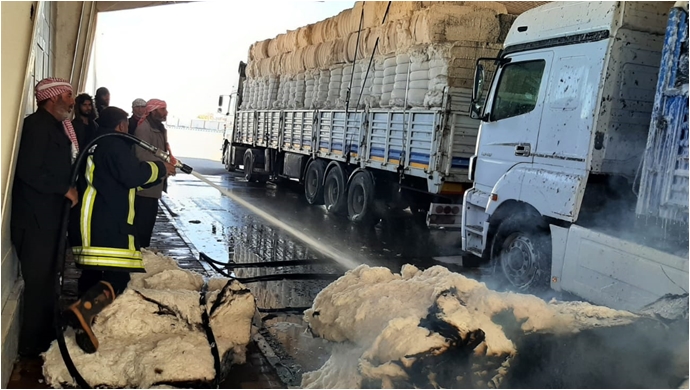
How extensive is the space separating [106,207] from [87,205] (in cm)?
12

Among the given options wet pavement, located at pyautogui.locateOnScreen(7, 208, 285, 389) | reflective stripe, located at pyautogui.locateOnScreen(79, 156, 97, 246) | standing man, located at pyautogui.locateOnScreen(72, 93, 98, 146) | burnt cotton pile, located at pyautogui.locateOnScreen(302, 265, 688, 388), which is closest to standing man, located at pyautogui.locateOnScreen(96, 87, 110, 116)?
standing man, located at pyautogui.locateOnScreen(72, 93, 98, 146)

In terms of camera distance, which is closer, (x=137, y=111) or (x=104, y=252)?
(x=104, y=252)

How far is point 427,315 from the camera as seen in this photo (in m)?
3.49

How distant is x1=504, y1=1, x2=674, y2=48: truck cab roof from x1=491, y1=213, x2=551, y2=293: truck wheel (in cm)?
185

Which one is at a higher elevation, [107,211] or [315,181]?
[107,211]

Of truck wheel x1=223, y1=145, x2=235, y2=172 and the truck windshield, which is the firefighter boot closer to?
the truck windshield

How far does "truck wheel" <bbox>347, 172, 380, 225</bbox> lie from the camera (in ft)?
34.4

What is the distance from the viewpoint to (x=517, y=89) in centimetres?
638

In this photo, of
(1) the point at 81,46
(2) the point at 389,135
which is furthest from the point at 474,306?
(1) the point at 81,46

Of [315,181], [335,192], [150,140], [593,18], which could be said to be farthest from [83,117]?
[315,181]

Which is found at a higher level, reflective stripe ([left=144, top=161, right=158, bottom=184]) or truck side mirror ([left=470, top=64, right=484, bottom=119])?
truck side mirror ([left=470, top=64, right=484, bottom=119])

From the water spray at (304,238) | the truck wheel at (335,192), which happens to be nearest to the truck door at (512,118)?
the water spray at (304,238)

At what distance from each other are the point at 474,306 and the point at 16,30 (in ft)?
10.5

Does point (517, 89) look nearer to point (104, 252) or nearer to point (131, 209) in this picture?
point (131, 209)
